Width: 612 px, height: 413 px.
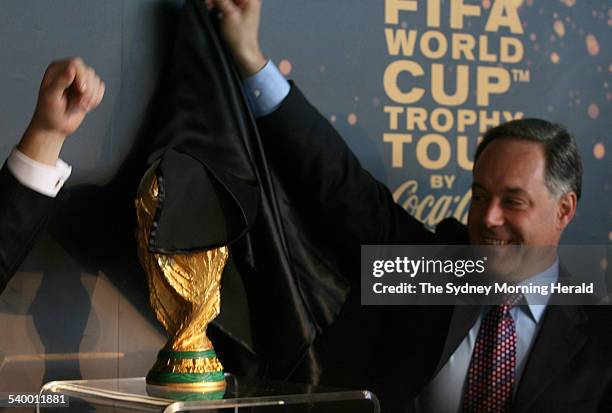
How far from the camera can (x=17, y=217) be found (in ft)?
4.76

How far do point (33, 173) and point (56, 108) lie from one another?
3.5 inches

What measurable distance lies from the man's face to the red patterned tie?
7 centimetres

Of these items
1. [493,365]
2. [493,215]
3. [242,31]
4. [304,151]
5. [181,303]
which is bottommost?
[493,365]

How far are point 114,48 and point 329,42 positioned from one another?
0.35 m

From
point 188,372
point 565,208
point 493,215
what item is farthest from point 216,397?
point 565,208

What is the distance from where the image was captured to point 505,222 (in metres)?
1.78

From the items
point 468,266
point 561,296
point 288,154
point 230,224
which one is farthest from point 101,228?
point 561,296

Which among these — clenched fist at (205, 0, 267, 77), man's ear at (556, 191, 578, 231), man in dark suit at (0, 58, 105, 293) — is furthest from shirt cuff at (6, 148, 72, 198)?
man's ear at (556, 191, 578, 231)

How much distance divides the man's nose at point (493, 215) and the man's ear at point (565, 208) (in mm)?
111

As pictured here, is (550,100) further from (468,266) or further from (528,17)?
(468,266)

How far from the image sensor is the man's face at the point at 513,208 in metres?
1.78

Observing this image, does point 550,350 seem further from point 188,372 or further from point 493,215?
point 188,372

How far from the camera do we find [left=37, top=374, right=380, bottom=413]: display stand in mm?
1412

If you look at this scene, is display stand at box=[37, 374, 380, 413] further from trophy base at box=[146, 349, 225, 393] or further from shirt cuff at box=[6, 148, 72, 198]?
shirt cuff at box=[6, 148, 72, 198]
